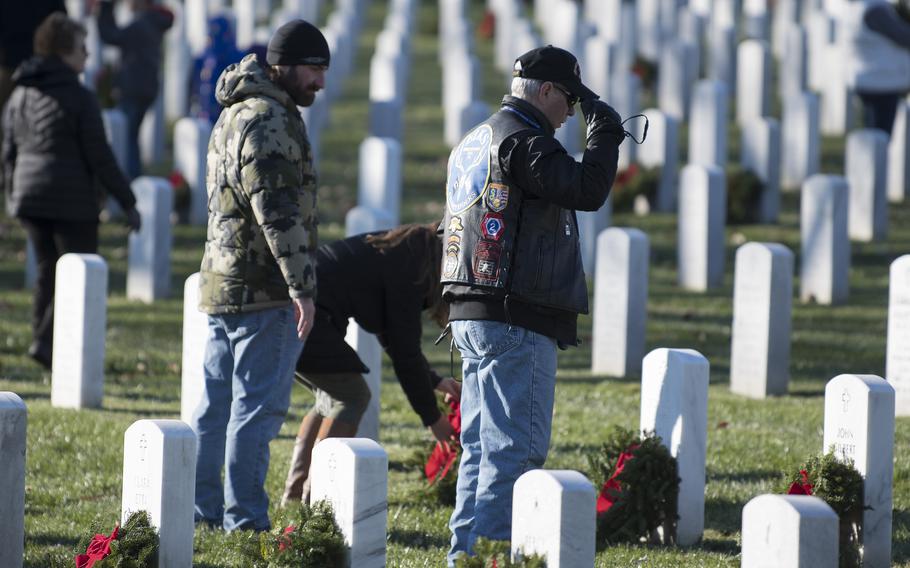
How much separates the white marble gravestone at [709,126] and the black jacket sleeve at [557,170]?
9695 mm

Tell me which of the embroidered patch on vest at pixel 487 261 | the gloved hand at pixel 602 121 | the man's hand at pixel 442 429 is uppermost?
the gloved hand at pixel 602 121

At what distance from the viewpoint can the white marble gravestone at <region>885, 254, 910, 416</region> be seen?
8305 millimetres

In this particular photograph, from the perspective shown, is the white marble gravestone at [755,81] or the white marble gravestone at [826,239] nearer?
the white marble gravestone at [826,239]

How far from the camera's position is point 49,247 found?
916 centimetres

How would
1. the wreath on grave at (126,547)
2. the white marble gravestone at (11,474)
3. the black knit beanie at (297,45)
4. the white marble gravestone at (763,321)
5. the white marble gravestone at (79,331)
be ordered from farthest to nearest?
the white marble gravestone at (763,321) → the white marble gravestone at (79,331) → the black knit beanie at (297,45) → the white marble gravestone at (11,474) → the wreath on grave at (126,547)

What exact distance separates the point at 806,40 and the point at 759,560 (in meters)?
15.9

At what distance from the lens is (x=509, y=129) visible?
5207mm

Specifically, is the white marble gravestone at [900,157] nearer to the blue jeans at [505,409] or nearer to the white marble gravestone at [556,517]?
the blue jeans at [505,409]

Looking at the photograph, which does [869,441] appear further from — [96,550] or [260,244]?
[96,550]

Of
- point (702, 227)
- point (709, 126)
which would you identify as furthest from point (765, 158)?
point (702, 227)

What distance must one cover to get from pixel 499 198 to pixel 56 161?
451 centimetres

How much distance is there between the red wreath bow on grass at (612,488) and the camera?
604 cm

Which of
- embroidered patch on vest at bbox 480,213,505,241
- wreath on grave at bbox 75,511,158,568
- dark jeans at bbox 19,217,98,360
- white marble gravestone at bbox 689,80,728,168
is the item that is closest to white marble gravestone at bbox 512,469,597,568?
embroidered patch on vest at bbox 480,213,505,241

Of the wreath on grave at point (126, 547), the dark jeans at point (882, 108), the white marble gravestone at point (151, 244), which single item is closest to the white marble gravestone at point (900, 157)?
the dark jeans at point (882, 108)
